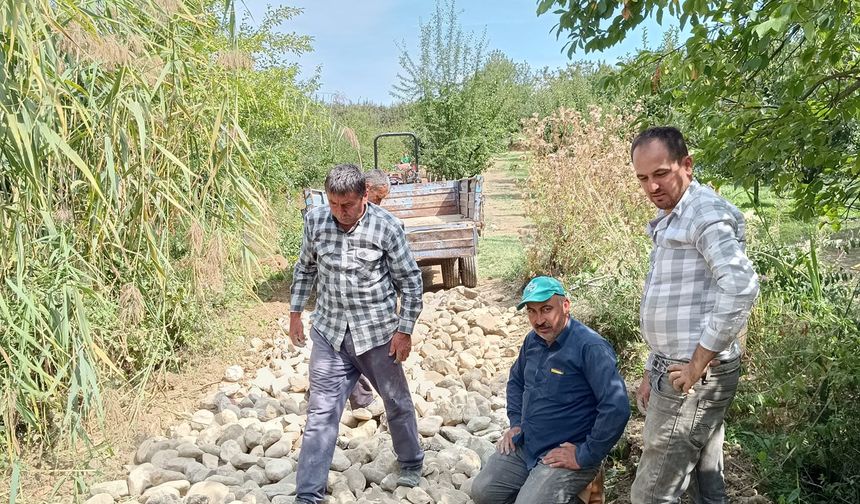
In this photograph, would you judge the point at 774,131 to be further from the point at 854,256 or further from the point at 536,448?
the point at 854,256

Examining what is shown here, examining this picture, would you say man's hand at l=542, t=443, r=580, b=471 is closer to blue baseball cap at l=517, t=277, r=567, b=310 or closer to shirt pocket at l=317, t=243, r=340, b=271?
blue baseball cap at l=517, t=277, r=567, b=310

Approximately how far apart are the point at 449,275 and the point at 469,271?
351 millimetres

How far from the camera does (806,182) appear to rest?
354 cm

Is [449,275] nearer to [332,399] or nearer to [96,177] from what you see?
[332,399]

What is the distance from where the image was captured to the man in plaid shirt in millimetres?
3504

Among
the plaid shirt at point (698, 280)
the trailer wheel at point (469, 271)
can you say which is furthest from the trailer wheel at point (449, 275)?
the plaid shirt at point (698, 280)

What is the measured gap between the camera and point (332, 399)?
3557mm

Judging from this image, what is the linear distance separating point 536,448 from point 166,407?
9.74ft

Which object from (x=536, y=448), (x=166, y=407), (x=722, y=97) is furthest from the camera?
(x=166, y=407)

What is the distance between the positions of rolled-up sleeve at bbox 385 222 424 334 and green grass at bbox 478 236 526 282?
4.36 m

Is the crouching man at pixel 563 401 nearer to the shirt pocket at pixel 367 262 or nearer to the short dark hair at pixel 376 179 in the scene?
the shirt pocket at pixel 367 262

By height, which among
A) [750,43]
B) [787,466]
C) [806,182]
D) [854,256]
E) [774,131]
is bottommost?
[787,466]

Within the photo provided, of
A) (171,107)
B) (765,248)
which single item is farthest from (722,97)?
(171,107)

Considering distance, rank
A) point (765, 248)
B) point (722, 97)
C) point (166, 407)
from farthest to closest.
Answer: point (166, 407) < point (765, 248) < point (722, 97)
